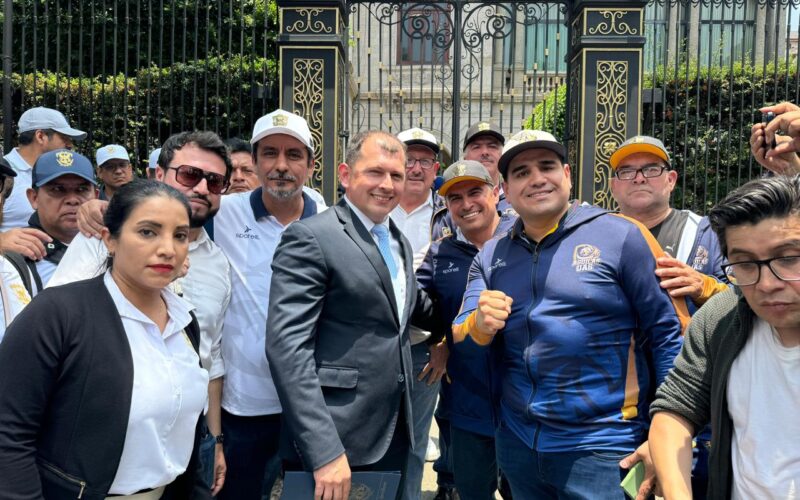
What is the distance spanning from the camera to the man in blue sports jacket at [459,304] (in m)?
3.44

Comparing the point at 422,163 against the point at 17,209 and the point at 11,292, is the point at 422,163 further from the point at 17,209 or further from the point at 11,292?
the point at 11,292

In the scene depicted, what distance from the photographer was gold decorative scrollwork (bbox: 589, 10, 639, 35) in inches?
270

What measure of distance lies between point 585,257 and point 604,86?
4935mm

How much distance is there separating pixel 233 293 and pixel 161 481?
112cm

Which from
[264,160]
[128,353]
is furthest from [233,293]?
[128,353]

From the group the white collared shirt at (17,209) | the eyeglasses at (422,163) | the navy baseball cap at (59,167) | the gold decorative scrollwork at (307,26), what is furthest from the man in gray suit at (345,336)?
the gold decorative scrollwork at (307,26)

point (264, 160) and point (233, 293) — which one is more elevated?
point (264, 160)

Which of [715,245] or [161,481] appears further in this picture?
[715,245]

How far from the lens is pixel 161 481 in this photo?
2.12 metres

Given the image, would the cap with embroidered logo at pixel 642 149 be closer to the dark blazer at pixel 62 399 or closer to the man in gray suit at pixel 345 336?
the man in gray suit at pixel 345 336

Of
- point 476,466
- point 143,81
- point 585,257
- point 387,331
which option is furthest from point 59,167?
point 143,81

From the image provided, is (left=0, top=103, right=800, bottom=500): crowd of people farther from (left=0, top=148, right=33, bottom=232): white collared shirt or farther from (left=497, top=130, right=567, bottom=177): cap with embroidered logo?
(left=0, top=148, right=33, bottom=232): white collared shirt

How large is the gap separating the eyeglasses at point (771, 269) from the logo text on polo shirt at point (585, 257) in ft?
2.30

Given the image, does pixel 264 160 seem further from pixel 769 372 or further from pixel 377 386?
pixel 769 372
